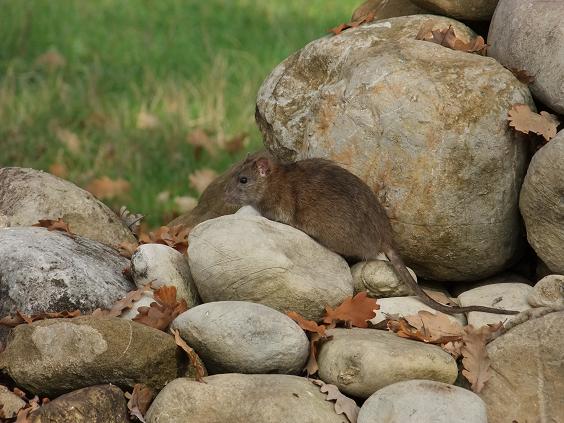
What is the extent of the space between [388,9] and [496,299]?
2.22m

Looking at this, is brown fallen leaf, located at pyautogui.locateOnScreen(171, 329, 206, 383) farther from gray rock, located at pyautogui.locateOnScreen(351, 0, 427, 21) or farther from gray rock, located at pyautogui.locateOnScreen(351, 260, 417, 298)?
gray rock, located at pyautogui.locateOnScreen(351, 0, 427, 21)

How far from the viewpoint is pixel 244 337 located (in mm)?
5125

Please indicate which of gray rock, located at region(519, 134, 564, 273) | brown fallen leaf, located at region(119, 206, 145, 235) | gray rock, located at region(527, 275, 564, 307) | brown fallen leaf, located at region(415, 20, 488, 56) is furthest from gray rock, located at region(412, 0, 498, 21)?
brown fallen leaf, located at region(119, 206, 145, 235)

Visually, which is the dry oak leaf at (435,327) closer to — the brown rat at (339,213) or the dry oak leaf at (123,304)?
the brown rat at (339,213)

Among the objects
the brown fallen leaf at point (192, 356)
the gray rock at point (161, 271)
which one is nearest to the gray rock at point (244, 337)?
the brown fallen leaf at point (192, 356)

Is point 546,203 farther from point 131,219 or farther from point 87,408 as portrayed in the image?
point 131,219

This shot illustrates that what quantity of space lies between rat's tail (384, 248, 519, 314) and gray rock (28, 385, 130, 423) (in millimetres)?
1709

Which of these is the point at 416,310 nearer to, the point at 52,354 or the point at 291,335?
the point at 291,335

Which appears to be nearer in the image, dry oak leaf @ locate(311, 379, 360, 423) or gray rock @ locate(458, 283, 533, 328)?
dry oak leaf @ locate(311, 379, 360, 423)

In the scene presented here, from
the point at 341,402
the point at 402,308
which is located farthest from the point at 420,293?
the point at 341,402

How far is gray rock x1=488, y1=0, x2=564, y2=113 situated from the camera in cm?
596

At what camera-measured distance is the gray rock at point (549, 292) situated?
18.6 feet

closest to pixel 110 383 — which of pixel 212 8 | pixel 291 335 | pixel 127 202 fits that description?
pixel 291 335

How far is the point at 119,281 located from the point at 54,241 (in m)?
0.39
